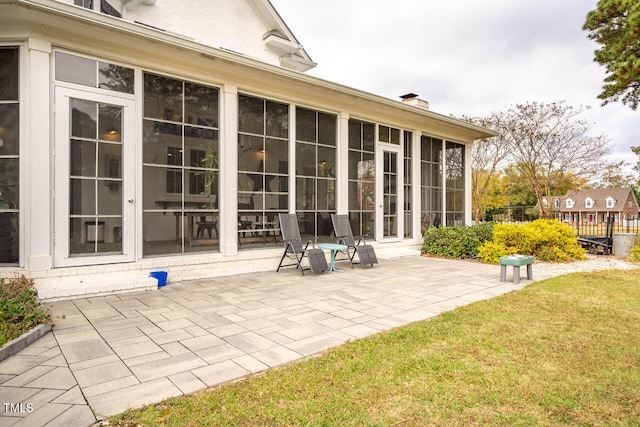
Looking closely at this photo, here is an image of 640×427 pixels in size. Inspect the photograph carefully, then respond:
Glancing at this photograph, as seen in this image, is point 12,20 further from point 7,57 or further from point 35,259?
point 35,259

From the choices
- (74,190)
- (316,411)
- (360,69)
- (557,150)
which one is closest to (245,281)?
(74,190)

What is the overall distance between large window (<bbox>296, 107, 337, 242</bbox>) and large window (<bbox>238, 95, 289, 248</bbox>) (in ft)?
1.06

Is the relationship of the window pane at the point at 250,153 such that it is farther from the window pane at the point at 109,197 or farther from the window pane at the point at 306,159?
the window pane at the point at 109,197

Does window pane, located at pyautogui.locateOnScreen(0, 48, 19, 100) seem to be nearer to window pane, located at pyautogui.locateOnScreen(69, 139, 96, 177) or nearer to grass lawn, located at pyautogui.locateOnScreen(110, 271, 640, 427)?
window pane, located at pyautogui.locateOnScreen(69, 139, 96, 177)

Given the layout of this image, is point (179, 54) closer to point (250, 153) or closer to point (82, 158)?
point (250, 153)

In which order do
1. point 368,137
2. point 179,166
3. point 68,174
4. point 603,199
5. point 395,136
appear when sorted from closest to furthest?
1. point 68,174
2. point 179,166
3. point 368,137
4. point 395,136
5. point 603,199

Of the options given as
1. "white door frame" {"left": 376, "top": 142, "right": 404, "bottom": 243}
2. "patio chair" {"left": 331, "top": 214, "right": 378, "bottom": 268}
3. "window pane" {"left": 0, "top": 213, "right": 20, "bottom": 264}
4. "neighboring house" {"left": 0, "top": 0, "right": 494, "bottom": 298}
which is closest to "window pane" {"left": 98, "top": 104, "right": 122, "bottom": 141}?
"neighboring house" {"left": 0, "top": 0, "right": 494, "bottom": 298}

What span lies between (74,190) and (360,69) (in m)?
16.8

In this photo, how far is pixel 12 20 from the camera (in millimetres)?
4082

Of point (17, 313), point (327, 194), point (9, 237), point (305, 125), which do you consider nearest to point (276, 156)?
point (305, 125)

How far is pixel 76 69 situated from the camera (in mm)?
4516

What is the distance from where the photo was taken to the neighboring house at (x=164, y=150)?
4.22 m

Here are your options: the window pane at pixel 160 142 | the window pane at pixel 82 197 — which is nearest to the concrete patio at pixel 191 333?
the window pane at pixel 82 197

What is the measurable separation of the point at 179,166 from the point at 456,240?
581 centimetres
